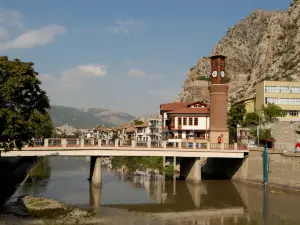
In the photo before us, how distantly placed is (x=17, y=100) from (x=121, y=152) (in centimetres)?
2397

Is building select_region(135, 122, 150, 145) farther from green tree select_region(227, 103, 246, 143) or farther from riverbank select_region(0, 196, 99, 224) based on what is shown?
riverbank select_region(0, 196, 99, 224)

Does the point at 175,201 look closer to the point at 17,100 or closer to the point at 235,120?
the point at 17,100

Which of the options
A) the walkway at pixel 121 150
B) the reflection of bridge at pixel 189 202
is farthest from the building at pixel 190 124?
the reflection of bridge at pixel 189 202

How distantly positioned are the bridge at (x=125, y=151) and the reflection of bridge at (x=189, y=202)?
145 inches

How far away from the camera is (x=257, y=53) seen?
16662 cm

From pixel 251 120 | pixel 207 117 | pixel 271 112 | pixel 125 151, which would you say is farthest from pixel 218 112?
pixel 125 151

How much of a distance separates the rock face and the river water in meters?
72.7

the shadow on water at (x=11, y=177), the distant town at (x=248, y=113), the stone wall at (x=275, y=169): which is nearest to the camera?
the shadow on water at (x=11, y=177)

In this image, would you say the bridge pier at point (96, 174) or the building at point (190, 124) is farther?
the building at point (190, 124)

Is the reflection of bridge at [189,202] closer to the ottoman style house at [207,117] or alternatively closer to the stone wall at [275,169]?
the stone wall at [275,169]


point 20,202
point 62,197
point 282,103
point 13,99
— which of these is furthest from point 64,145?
point 282,103

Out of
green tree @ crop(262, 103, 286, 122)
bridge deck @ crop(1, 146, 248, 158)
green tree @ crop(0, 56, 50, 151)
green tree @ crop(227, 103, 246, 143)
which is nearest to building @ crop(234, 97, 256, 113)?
green tree @ crop(227, 103, 246, 143)

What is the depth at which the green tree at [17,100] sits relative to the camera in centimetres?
3806

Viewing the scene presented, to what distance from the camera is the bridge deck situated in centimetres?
5472
